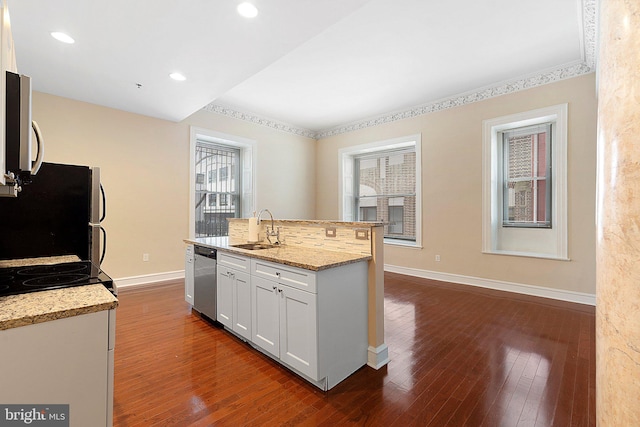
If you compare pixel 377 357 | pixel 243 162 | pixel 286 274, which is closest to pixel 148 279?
pixel 243 162

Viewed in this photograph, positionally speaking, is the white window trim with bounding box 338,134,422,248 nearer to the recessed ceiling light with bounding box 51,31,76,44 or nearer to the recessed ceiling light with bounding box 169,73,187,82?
the recessed ceiling light with bounding box 169,73,187,82

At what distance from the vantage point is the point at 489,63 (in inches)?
149

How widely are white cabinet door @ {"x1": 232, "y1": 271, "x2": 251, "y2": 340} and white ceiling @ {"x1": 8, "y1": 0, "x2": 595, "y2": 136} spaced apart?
218cm

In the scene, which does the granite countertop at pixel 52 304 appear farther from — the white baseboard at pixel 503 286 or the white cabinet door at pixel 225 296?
the white baseboard at pixel 503 286

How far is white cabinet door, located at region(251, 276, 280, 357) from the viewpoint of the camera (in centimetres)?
218

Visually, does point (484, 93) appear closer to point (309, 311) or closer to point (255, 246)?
point (255, 246)

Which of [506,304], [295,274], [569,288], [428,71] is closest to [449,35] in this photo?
[428,71]

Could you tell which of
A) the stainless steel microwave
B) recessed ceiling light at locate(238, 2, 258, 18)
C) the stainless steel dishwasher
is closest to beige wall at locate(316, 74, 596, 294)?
the stainless steel dishwasher

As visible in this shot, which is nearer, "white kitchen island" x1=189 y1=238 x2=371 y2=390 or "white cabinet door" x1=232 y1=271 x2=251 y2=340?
"white kitchen island" x1=189 y1=238 x2=371 y2=390

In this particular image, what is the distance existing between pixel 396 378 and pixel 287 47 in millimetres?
3020

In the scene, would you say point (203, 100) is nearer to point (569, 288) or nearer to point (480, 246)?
point (480, 246)

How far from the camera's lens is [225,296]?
2785 mm

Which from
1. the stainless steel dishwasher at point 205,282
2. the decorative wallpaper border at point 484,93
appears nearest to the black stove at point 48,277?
the stainless steel dishwasher at point 205,282

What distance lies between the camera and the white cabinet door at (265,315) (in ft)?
7.16
